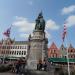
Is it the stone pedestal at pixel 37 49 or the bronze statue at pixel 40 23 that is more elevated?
the bronze statue at pixel 40 23

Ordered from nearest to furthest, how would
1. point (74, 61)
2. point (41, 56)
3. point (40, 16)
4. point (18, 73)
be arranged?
1. point (18, 73)
2. point (41, 56)
3. point (40, 16)
4. point (74, 61)

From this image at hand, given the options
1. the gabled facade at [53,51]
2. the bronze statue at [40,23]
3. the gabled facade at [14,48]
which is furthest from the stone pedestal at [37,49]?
the gabled facade at [14,48]

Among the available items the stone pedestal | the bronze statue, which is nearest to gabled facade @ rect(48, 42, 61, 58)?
the bronze statue

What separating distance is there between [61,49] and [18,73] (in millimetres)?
67217

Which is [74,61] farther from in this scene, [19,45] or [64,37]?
[64,37]

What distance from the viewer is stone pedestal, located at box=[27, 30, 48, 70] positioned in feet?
201

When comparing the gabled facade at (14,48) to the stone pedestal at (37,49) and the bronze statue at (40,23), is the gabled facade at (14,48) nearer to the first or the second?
the bronze statue at (40,23)

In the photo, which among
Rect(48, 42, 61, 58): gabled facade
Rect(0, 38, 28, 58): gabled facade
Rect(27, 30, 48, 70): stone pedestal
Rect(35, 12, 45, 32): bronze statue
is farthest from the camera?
Rect(0, 38, 28, 58): gabled facade

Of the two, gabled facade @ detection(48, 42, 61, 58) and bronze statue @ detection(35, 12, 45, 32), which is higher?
bronze statue @ detection(35, 12, 45, 32)

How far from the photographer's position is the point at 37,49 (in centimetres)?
6175

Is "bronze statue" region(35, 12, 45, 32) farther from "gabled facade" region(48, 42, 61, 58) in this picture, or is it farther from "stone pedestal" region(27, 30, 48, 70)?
"gabled facade" region(48, 42, 61, 58)

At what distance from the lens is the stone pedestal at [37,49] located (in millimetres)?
61281

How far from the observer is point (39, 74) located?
37.7m

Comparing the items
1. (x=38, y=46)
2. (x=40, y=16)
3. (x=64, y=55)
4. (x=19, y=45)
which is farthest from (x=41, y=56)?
(x=19, y=45)
